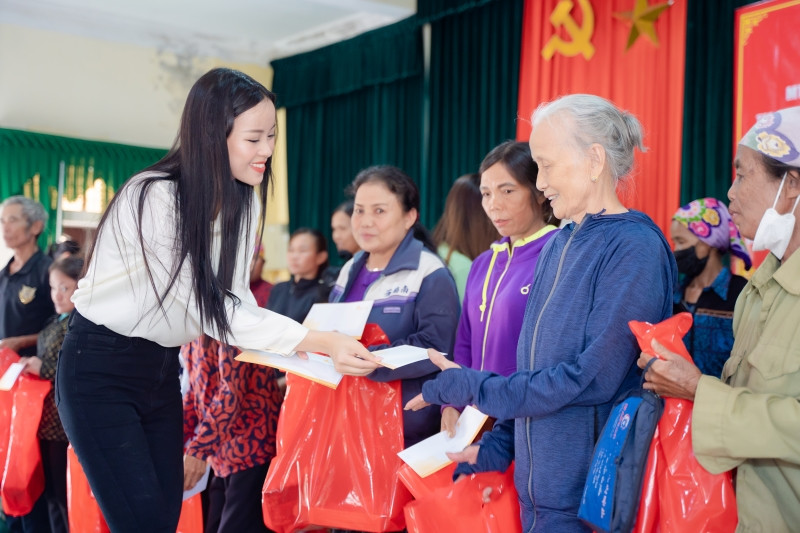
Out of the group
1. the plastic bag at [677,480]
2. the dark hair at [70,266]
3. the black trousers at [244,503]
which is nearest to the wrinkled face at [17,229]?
the dark hair at [70,266]

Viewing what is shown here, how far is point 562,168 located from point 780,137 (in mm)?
414

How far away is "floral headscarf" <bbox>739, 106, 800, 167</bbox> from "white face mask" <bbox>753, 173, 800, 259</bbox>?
0.04 metres

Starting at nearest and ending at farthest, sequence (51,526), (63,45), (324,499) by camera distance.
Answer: (324,499), (51,526), (63,45)

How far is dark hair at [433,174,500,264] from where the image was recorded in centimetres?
311

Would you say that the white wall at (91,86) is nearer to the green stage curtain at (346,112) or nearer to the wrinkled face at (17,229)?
the green stage curtain at (346,112)

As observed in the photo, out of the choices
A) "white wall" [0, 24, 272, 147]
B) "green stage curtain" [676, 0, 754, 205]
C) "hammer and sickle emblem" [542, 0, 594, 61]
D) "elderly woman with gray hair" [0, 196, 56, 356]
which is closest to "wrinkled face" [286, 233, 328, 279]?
"elderly woman with gray hair" [0, 196, 56, 356]

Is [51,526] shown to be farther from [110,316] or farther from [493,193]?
[493,193]

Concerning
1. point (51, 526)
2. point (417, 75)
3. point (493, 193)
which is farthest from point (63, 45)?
point (493, 193)

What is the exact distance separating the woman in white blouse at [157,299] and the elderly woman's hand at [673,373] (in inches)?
36.6

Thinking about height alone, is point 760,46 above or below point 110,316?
above

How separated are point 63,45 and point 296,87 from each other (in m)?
2.11

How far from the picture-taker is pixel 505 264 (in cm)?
225

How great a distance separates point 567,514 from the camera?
5.06ft

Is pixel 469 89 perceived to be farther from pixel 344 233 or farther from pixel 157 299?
pixel 157 299
